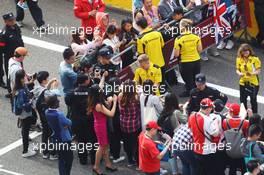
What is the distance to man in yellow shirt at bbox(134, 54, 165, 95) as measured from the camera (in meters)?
15.5

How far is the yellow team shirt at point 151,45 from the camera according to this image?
16438 mm

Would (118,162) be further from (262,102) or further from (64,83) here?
(262,102)

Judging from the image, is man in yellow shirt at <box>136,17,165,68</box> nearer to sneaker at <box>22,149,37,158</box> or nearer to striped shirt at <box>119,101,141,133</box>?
striped shirt at <box>119,101,141,133</box>

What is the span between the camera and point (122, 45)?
660 inches

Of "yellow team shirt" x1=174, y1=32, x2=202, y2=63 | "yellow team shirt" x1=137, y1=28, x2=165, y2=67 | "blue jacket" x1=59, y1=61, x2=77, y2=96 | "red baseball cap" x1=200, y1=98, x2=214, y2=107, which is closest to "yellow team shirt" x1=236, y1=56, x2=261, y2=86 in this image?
"yellow team shirt" x1=174, y1=32, x2=202, y2=63

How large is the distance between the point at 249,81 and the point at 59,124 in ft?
13.3

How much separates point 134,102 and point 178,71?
3883 mm

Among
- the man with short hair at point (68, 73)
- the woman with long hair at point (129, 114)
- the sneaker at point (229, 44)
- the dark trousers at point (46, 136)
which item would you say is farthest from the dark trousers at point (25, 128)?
the sneaker at point (229, 44)

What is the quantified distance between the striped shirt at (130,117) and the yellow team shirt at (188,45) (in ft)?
8.11

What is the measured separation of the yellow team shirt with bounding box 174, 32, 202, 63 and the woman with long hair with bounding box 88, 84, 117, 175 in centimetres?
249

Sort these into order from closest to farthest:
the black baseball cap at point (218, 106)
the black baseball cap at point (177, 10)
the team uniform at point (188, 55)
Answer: the black baseball cap at point (218, 106)
the team uniform at point (188, 55)
the black baseball cap at point (177, 10)

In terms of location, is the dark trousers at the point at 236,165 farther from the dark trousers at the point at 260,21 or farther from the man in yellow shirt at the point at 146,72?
the dark trousers at the point at 260,21

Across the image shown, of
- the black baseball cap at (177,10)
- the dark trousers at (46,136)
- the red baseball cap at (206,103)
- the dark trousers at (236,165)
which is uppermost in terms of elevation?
the black baseball cap at (177,10)

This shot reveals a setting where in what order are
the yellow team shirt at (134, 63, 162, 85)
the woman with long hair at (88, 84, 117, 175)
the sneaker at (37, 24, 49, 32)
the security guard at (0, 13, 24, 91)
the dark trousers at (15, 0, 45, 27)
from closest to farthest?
1. the woman with long hair at (88, 84, 117, 175)
2. the yellow team shirt at (134, 63, 162, 85)
3. the security guard at (0, 13, 24, 91)
4. the dark trousers at (15, 0, 45, 27)
5. the sneaker at (37, 24, 49, 32)
